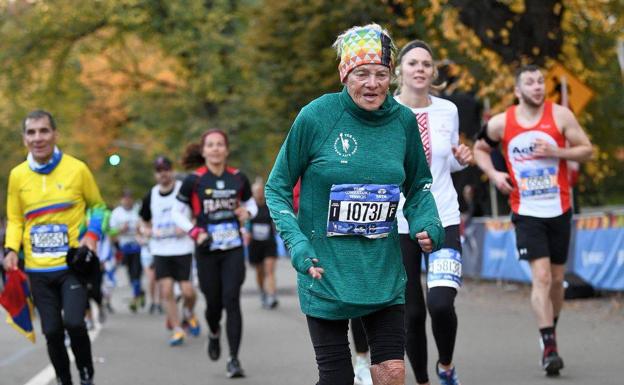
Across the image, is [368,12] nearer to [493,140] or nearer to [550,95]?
[550,95]

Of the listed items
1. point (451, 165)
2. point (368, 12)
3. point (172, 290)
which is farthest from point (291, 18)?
point (451, 165)

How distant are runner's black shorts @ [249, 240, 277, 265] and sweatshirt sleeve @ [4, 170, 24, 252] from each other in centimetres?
1199

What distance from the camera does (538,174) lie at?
30.9ft

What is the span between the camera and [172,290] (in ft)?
47.3

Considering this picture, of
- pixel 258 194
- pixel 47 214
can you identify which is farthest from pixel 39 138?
pixel 258 194

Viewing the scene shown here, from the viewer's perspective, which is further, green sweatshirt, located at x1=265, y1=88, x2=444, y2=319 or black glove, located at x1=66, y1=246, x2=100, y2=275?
black glove, located at x1=66, y1=246, x2=100, y2=275

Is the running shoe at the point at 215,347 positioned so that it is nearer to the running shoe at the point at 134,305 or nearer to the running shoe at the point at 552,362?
the running shoe at the point at 552,362

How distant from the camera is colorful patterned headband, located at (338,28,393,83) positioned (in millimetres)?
5582

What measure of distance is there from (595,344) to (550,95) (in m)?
7.53

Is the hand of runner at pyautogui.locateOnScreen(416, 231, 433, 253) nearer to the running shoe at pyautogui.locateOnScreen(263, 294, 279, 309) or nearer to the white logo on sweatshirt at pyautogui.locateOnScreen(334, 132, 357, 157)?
the white logo on sweatshirt at pyautogui.locateOnScreen(334, 132, 357, 157)

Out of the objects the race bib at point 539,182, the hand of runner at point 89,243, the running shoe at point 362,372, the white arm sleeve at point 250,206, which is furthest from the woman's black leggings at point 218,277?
the race bib at point 539,182

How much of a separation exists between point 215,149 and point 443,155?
11.9 ft

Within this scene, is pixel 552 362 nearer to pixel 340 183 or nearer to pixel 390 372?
pixel 390 372

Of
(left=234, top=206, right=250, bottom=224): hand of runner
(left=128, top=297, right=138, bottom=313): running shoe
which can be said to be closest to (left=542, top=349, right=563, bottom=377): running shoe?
(left=234, top=206, right=250, bottom=224): hand of runner
